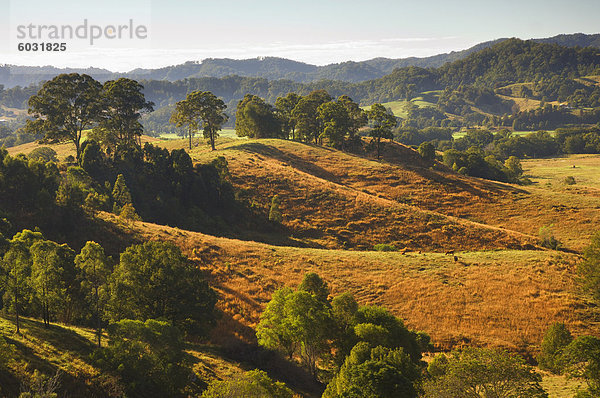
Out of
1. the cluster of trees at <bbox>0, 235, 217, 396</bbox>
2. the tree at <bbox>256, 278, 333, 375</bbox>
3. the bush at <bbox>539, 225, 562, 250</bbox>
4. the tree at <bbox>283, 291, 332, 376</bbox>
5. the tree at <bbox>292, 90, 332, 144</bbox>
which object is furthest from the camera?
the tree at <bbox>292, 90, 332, 144</bbox>

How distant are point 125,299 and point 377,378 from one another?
19.3 m

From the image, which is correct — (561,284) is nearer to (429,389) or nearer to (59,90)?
(429,389)

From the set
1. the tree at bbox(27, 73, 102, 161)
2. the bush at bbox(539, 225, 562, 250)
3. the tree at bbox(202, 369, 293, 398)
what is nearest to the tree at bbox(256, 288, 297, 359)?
the tree at bbox(202, 369, 293, 398)

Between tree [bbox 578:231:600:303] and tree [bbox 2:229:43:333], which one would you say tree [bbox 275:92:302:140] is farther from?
tree [bbox 2:229:43:333]

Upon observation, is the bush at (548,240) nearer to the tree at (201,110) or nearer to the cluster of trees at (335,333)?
the cluster of trees at (335,333)

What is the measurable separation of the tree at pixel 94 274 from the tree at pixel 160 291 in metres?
1.59

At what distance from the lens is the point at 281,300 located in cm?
2828

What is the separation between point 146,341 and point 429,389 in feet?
52.2

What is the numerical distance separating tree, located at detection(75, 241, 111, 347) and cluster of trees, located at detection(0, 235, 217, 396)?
6 cm

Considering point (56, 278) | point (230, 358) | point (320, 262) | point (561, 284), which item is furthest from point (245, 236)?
point (561, 284)

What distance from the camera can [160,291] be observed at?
28.6 metres

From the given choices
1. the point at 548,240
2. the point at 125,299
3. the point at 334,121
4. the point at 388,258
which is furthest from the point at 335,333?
the point at 334,121

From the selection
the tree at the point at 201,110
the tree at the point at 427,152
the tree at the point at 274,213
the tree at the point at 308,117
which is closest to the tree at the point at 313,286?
the tree at the point at 274,213

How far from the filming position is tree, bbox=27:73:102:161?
220 ft
